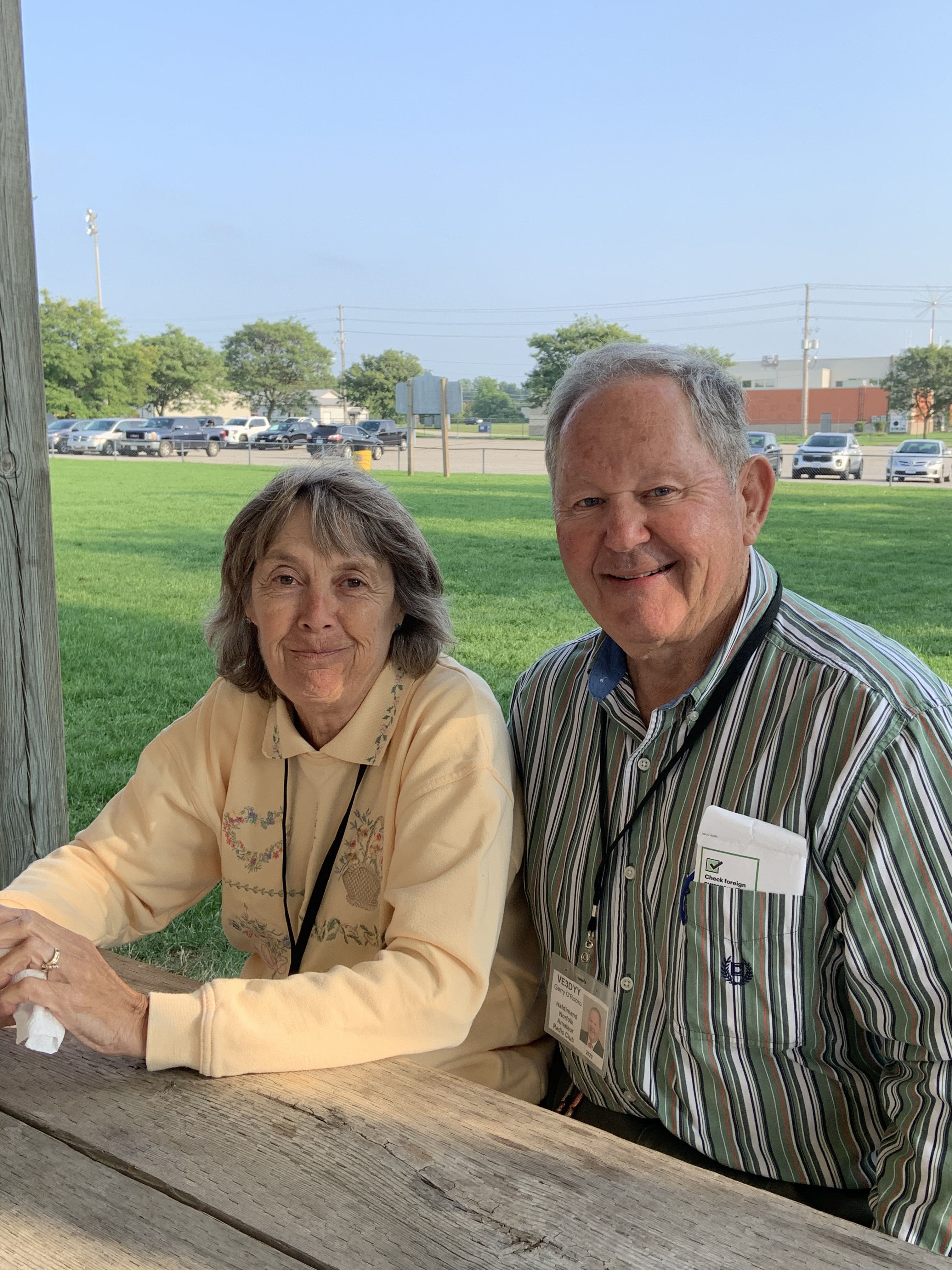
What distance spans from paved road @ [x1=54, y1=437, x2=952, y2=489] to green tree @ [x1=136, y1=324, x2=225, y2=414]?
16982 mm

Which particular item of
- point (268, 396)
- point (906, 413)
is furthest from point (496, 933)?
point (268, 396)

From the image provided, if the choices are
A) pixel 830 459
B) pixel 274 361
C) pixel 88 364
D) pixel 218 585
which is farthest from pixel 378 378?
pixel 218 585

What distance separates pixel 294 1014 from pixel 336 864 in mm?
384

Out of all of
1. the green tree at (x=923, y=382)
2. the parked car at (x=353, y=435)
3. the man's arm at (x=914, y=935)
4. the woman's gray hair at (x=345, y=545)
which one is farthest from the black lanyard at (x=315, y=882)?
the green tree at (x=923, y=382)

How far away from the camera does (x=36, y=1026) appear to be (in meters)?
1.37

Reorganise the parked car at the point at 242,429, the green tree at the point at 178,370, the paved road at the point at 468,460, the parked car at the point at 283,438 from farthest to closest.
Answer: the green tree at the point at 178,370 < the parked car at the point at 242,429 < the parked car at the point at 283,438 < the paved road at the point at 468,460

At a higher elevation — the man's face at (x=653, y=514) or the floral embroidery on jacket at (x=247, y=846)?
the man's face at (x=653, y=514)

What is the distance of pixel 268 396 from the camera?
64.4 metres

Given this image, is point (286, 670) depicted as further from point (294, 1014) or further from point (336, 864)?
point (294, 1014)

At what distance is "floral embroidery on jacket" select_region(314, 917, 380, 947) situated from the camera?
1770 millimetres

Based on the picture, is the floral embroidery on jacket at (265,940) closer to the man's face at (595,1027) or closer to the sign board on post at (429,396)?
the man's face at (595,1027)

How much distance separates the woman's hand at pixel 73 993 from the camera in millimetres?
1429

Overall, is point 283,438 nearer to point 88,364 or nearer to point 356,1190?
point 88,364

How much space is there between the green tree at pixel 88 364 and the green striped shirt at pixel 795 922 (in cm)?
4964
